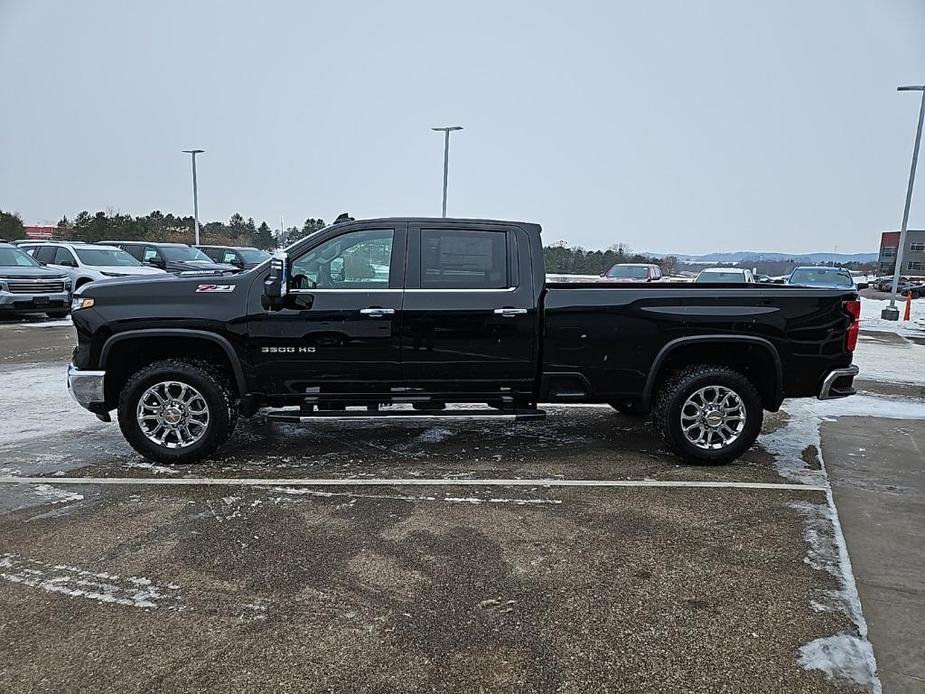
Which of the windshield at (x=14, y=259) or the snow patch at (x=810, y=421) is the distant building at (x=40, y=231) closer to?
the windshield at (x=14, y=259)

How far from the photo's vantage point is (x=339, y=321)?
504 centimetres

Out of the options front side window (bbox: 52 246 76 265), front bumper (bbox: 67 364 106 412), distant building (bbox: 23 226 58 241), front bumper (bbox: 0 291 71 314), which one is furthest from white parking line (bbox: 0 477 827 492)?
distant building (bbox: 23 226 58 241)

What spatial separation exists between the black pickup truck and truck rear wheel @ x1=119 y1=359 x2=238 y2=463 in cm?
1

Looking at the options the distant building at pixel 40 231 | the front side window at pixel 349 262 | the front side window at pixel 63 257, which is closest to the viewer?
the front side window at pixel 349 262

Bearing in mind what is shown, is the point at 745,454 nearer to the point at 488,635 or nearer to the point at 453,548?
the point at 453,548

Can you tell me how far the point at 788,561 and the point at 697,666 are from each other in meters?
1.28

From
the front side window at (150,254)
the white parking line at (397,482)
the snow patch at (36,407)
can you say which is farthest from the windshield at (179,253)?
the white parking line at (397,482)

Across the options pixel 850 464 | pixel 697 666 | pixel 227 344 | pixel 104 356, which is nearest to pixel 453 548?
pixel 697 666

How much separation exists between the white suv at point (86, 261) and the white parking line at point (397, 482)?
13.2 meters

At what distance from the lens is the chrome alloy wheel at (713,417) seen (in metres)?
5.29

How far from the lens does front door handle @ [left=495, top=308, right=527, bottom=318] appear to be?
16.8ft

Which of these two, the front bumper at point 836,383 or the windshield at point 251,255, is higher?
the windshield at point 251,255

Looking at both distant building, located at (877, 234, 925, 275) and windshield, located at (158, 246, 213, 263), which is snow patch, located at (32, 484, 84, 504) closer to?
windshield, located at (158, 246, 213, 263)

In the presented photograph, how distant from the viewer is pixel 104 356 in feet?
16.4
